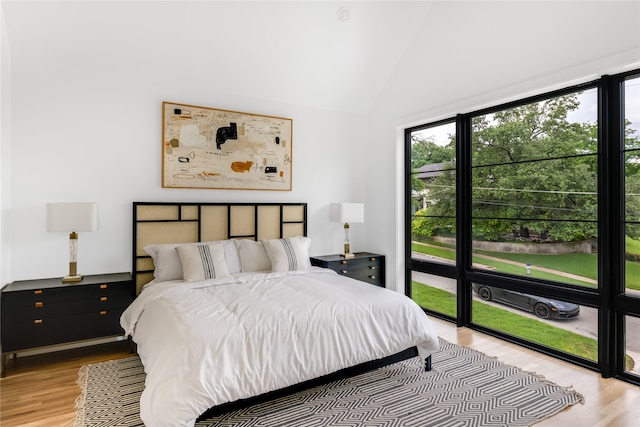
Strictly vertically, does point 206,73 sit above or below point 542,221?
above

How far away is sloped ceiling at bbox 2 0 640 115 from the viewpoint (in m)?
3.01

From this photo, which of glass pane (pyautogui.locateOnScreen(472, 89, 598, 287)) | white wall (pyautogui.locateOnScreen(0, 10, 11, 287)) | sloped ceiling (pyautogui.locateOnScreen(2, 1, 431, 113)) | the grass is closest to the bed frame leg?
glass pane (pyautogui.locateOnScreen(472, 89, 598, 287))

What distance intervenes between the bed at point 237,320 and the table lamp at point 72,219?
0.49 meters

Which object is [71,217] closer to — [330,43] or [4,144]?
[4,144]

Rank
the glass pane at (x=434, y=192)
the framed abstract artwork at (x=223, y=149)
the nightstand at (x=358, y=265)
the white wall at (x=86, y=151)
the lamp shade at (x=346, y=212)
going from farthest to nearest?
1. the lamp shade at (x=346, y=212)
2. the nightstand at (x=358, y=265)
3. the glass pane at (x=434, y=192)
4. the framed abstract artwork at (x=223, y=149)
5. the white wall at (x=86, y=151)

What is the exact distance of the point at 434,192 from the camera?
4367mm

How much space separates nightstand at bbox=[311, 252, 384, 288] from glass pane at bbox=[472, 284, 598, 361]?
4.13ft

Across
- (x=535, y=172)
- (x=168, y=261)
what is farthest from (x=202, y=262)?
(x=535, y=172)

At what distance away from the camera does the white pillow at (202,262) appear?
331 centimetres

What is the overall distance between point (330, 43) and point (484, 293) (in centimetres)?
318

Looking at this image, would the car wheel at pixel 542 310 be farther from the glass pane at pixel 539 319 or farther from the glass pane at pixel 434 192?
the glass pane at pixel 434 192

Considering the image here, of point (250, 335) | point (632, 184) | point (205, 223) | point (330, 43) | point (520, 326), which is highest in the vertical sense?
point (330, 43)

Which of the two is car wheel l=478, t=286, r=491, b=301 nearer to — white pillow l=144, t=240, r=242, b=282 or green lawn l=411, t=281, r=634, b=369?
green lawn l=411, t=281, r=634, b=369

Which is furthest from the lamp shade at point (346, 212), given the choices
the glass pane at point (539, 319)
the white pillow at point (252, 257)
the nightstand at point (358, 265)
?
the glass pane at point (539, 319)
